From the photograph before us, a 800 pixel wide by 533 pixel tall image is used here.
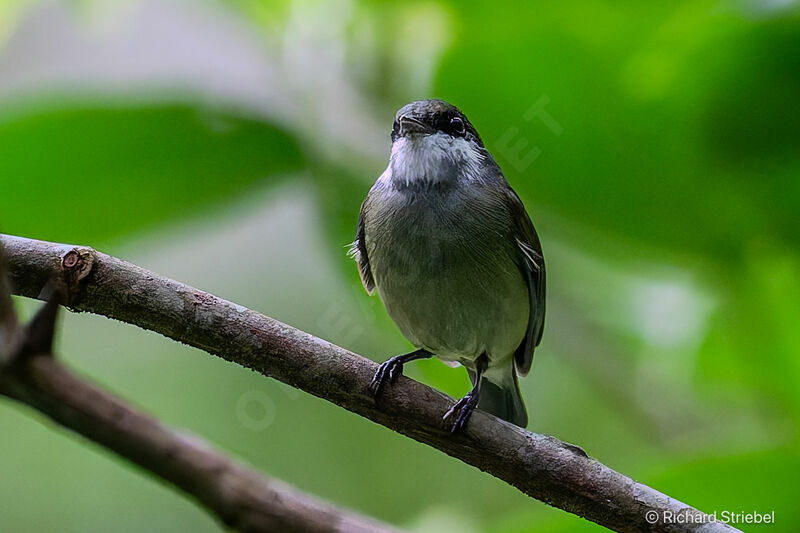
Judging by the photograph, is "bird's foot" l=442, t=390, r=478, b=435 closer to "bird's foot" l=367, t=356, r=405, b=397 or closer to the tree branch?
"bird's foot" l=367, t=356, r=405, b=397

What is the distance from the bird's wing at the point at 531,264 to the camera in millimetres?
3418

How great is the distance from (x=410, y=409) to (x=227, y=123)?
160 centimetres

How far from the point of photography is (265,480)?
3.86 feet

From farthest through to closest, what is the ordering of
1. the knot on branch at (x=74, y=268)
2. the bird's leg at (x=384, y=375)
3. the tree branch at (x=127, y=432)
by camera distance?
the bird's leg at (x=384, y=375) → the knot on branch at (x=74, y=268) → the tree branch at (x=127, y=432)

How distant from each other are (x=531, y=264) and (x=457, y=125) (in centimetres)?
64

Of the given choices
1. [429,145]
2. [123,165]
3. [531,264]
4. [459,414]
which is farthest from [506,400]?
[123,165]

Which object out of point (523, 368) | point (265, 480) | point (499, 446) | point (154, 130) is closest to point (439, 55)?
point (154, 130)

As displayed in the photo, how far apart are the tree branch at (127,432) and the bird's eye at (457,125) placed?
245 cm

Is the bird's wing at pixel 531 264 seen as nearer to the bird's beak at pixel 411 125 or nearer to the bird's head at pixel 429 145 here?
the bird's head at pixel 429 145

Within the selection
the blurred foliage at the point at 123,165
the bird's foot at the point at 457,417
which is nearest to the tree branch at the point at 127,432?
the bird's foot at the point at 457,417

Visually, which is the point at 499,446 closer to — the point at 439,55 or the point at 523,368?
the point at 523,368

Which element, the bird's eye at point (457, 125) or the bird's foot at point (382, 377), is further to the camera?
the bird's eye at point (457, 125)

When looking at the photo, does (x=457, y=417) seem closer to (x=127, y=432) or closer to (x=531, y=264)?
(x=531, y=264)

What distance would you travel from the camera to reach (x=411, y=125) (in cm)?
327
